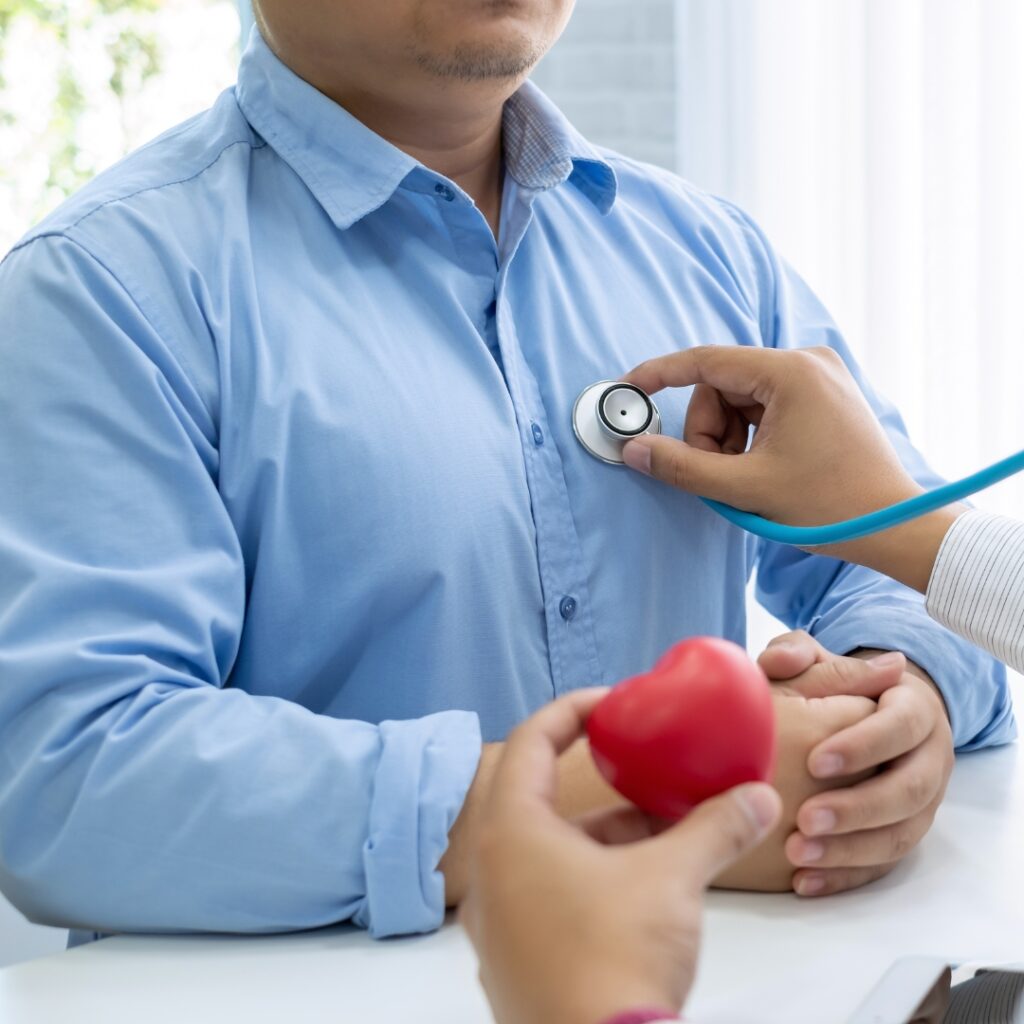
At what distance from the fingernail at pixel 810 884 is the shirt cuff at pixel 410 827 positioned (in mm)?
229

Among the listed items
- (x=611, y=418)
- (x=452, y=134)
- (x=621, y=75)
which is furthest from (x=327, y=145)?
(x=621, y=75)

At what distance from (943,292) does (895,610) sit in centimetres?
129

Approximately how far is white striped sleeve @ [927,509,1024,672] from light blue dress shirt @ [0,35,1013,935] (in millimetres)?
100

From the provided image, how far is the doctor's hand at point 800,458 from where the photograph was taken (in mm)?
1062

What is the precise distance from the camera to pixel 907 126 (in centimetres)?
237

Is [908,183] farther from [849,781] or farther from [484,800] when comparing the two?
[484,800]

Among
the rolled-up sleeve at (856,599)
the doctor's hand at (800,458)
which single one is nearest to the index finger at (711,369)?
the doctor's hand at (800,458)

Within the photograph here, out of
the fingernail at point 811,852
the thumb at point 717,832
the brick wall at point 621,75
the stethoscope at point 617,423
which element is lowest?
the fingernail at point 811,852

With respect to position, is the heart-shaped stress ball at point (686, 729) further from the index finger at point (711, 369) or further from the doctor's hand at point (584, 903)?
the index finger at point (711, 369)

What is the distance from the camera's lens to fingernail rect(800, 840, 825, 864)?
2.81 feet

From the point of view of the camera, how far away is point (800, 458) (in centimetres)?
108

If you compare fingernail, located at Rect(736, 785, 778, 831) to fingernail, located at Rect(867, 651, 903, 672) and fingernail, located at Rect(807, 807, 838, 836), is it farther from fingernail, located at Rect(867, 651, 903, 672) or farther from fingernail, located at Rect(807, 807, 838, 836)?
fingernail, located at Rect(867, 651, 903, 672)

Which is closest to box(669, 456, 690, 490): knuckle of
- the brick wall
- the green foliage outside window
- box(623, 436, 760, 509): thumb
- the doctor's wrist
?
box(623, 436, 760, 509): thumb

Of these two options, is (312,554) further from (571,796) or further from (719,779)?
(719,779)
